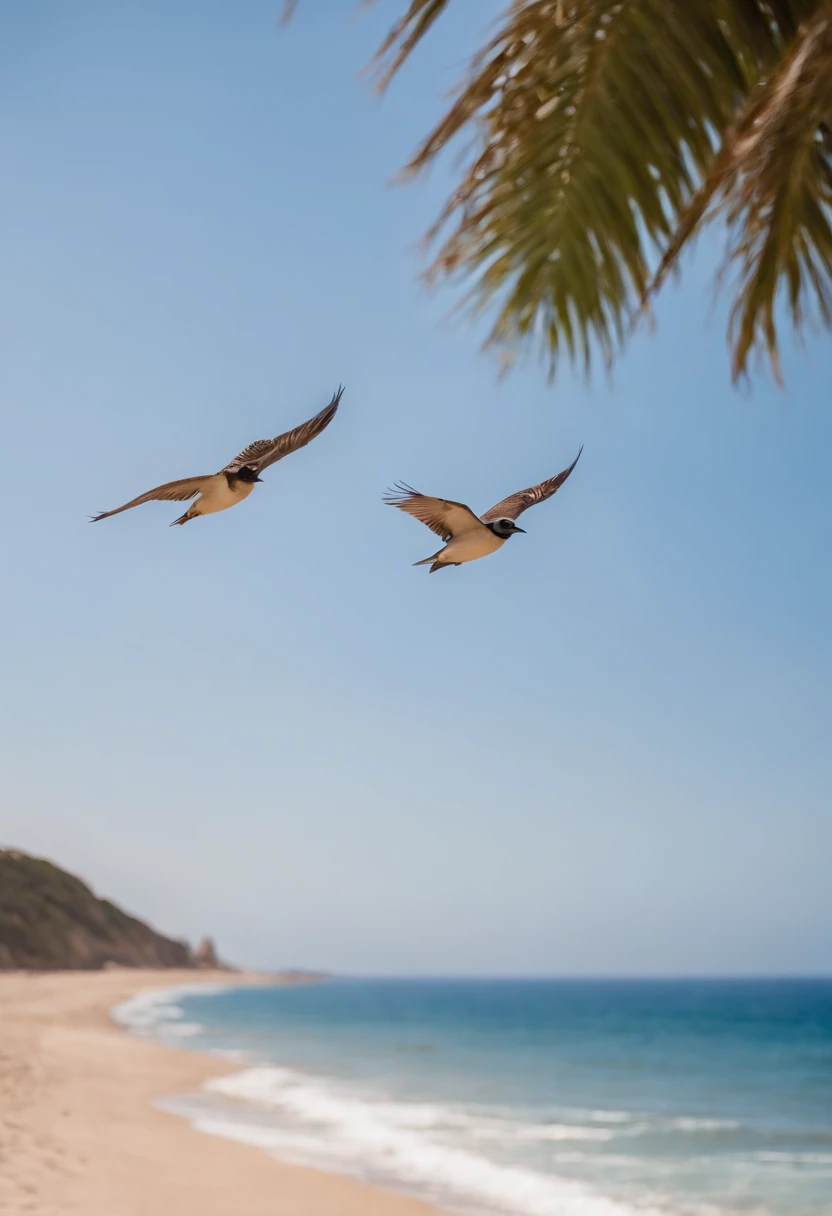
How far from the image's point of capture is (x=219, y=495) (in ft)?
3.47

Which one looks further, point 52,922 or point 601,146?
point 52,922

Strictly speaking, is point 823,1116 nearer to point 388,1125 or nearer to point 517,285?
point 388,1125

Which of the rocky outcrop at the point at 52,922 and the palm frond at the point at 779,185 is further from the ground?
the palm frond at the point at 779,185

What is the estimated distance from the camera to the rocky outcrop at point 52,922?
1681 inches

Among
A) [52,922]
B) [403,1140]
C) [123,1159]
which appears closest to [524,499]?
[123,1159]

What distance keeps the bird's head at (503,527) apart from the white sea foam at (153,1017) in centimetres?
2542

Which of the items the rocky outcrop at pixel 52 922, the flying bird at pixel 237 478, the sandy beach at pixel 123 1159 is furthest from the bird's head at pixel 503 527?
the rocky outcrop at pixel 52 922

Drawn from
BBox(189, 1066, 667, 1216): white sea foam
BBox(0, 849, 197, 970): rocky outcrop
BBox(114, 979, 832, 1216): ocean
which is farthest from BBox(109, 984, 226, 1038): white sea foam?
BBox(189, 1066, 667, 1216): white sea foam

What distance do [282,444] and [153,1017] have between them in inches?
1319

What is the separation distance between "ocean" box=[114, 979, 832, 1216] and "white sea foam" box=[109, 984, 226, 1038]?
164 millimetres

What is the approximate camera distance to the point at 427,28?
5.53 ft

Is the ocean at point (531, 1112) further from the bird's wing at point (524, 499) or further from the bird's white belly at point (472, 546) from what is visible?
the bird's white belly at point (472, 546)

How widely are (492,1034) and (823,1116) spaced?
2222 cm

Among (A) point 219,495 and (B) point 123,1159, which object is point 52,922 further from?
(A) point 219,495
